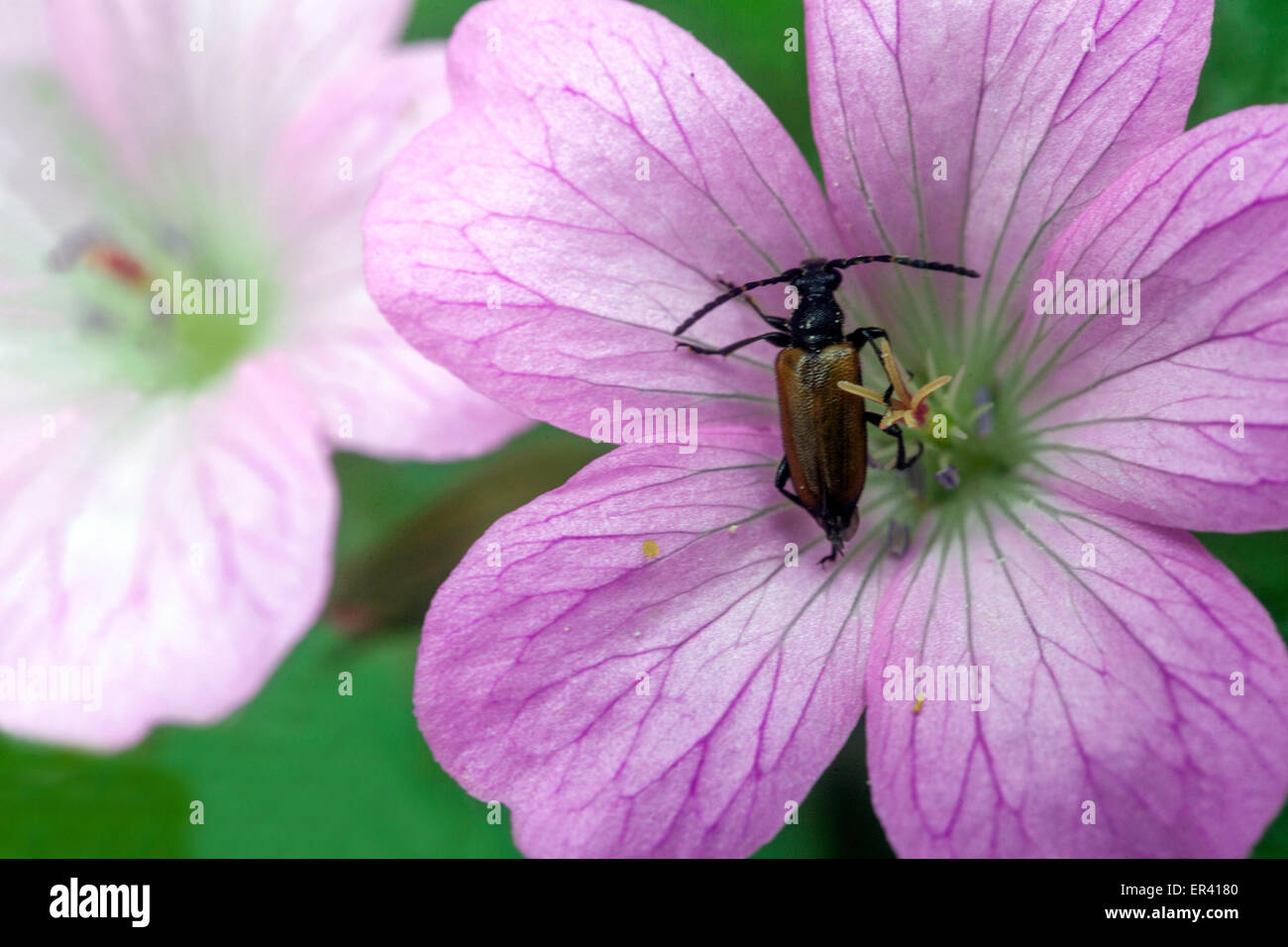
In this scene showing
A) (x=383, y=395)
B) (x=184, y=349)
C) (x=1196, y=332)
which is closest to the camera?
(x=1196, y=332)

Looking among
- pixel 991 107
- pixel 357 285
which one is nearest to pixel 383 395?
pixel 357 285

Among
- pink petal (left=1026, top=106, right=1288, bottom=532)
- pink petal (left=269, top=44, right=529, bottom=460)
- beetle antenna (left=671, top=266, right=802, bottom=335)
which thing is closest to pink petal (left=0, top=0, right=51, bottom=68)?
pink petal (left=269, top=44, right=529, bottom=460)

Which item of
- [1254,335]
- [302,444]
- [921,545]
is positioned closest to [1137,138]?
[1254,335]

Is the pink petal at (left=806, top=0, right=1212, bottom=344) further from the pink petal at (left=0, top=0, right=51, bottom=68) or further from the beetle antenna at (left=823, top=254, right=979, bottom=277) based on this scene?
the pink petal at (left=0, top=0, right=51, bottom=68)

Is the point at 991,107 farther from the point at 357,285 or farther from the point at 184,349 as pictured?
the point at 184,349

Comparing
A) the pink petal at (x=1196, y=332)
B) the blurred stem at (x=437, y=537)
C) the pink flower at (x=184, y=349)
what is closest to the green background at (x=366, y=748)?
the blurred stem at (x=437, y=537)
